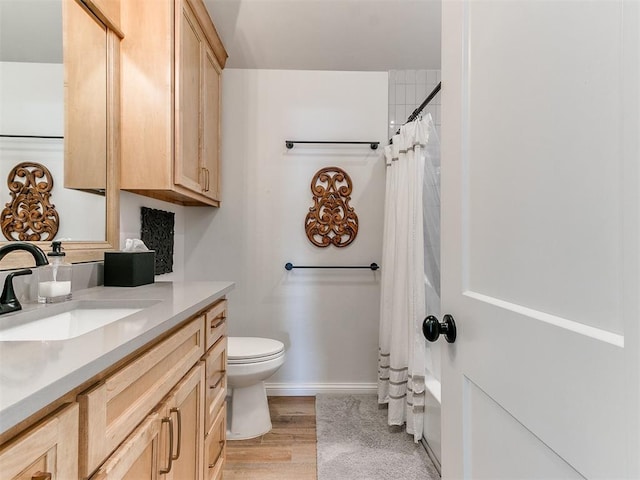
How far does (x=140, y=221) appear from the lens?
190 cm

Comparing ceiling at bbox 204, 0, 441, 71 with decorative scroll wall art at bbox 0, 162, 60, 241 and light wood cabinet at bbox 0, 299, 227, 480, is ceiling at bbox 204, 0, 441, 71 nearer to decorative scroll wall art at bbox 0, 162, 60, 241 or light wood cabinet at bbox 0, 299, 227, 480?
decorative scroll wall art at bbox 0, 162, 60, 241

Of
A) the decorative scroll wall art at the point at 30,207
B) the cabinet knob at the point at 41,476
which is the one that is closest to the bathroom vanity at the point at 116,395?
the cabinet knob at the point at 41,476

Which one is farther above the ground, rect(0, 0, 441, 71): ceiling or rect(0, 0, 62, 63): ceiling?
rect(0, 0, 441, 71): ceiling

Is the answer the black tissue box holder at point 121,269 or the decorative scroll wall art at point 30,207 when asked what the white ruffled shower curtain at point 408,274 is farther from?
the decorative scroll wall art at point 30,207

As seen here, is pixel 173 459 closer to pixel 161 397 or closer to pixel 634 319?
pixel 161 397

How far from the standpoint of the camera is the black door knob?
0.80m

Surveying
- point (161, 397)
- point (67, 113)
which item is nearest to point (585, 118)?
point (161, 397)

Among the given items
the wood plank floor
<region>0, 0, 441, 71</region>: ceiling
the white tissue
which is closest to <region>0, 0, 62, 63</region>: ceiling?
the white tissue

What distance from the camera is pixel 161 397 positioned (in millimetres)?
899

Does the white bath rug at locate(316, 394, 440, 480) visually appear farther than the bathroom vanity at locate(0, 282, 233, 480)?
Yes

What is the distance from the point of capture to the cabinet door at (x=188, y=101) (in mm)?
1665

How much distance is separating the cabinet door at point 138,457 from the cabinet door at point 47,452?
0.10 metres

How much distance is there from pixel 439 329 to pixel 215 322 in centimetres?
92

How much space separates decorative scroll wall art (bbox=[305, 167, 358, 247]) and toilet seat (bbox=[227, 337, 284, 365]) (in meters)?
0.81
